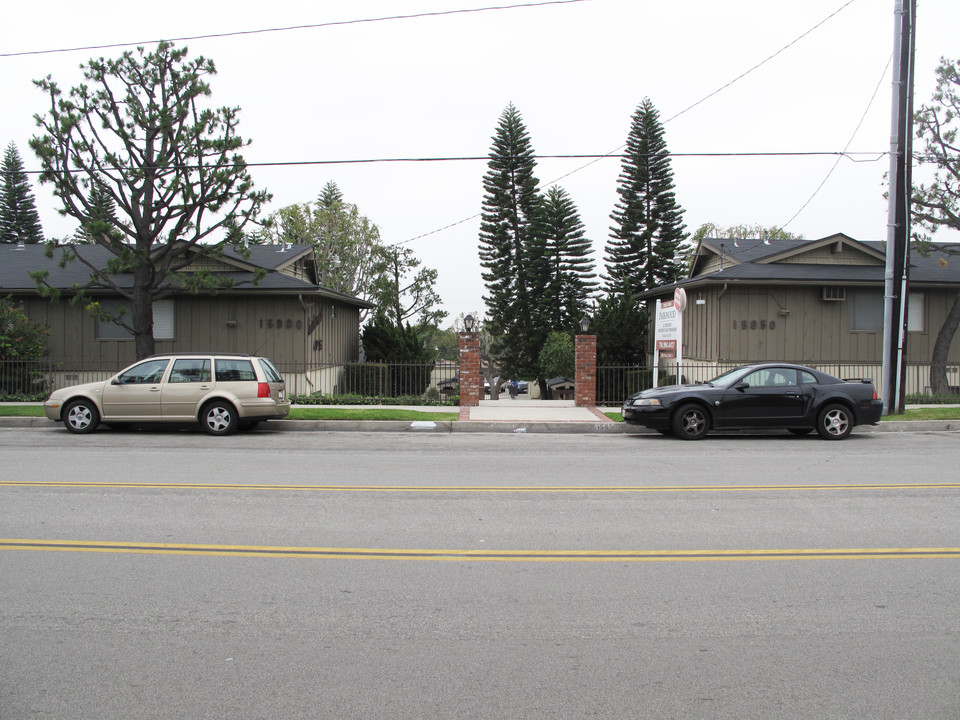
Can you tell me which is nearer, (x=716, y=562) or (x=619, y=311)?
(x=716, y=562)

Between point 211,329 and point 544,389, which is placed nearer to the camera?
point 211,329

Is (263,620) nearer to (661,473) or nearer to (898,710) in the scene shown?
(898,710)

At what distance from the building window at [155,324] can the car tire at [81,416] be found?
1201 cm

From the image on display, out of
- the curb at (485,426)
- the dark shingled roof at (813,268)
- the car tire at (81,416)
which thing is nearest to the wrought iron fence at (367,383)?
the curb at (485,426)

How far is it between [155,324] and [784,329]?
21.4 metres

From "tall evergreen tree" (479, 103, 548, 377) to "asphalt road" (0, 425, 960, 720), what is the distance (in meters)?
35.4

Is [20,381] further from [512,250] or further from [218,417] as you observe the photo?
[512,250]

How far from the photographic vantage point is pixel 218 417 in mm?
14594

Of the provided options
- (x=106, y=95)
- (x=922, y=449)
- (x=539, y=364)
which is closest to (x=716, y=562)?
(x=922, y=449)

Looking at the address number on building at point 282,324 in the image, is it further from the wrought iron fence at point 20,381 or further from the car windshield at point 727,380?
the car windshield at point 727,380

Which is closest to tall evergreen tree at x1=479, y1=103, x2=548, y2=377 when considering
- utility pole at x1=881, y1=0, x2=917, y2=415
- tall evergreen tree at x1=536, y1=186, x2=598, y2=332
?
tall evergreen tree at x1=536, y1=186, x2=598, y2=332

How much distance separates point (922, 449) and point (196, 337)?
22111 mm

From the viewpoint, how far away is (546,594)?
5020mm

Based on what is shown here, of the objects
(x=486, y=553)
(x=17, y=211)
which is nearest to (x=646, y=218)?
(x=486, y=553)
